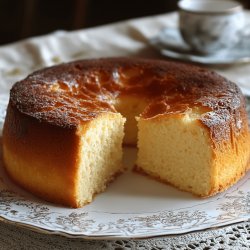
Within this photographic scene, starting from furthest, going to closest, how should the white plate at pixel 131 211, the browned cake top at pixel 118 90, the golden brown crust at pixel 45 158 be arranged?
the browned cake top at pixel 118 90
the golden brown crust at pixel 45 158
the white plate at pixel 131 211

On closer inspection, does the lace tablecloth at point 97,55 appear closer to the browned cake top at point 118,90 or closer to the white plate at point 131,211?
the white plate at point 131,211

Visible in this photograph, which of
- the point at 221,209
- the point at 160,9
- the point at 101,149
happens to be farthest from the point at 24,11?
the point at 221,209

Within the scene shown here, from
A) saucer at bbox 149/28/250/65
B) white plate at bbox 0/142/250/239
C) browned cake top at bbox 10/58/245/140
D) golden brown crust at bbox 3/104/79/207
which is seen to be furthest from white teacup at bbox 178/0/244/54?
golden brown crust at bbox 3/104/79/207

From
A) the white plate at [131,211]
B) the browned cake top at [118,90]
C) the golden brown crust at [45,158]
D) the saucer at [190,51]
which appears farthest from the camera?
the saucer at [190,51]

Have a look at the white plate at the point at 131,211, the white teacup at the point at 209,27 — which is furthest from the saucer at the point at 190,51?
the white plate at the point at 131,211

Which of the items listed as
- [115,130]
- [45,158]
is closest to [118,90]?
[115,130]

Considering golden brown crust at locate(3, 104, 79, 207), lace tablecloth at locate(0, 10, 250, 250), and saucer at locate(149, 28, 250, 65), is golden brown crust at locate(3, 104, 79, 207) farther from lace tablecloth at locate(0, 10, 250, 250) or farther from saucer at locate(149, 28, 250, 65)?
saucer at locate(149, 28, 250, 65)

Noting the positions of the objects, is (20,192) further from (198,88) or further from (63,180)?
(198,88)
